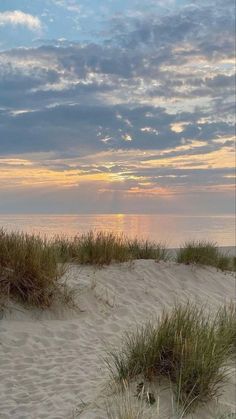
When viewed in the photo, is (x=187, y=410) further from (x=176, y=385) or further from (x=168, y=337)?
(x=168, y=337)

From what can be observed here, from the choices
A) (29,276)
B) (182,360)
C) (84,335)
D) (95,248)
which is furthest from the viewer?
(95,248)

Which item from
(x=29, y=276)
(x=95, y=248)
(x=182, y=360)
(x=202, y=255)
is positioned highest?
(x=95, y=248)

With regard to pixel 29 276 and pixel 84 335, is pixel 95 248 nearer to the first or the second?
pixel 29 276

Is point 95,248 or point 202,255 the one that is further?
point 202,255

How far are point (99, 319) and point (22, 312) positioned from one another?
1407 mm

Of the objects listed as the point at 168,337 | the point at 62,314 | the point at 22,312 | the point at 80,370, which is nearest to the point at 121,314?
the point at 62,314

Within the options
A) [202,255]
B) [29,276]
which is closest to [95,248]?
[29,276]

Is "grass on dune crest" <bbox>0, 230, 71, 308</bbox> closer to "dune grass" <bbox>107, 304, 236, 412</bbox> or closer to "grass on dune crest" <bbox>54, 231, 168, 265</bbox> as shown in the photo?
"grass on dune crest" <bbox>54, 231, 168, 265</bbox>

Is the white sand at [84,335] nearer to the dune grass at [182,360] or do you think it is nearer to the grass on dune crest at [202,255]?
the dune grass at [182,360]

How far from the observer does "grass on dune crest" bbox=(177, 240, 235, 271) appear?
13.4 metres

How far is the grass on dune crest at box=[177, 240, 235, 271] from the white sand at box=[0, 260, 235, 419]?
0.53m

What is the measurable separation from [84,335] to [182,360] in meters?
2.78

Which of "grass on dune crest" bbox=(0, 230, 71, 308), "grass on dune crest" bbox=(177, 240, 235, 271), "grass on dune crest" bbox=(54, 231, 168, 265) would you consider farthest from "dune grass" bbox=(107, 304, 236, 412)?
"grass on dune crest" bbox=(177, 240, 235, 271)

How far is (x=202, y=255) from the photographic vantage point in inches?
534
